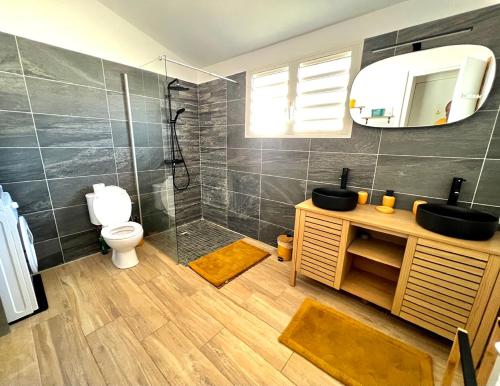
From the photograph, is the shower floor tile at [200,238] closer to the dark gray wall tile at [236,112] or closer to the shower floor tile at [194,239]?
the shower floor tile at [194,239]

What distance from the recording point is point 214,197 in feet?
10.7

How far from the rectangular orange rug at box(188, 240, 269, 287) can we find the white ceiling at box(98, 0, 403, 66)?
7.69 ft

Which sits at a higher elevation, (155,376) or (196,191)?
(196,191)

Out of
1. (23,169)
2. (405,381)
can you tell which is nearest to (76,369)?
(23,169)

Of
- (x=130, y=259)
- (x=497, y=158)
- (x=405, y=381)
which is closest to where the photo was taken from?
(x=405, y=381)

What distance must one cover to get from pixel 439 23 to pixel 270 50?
1.42 metres

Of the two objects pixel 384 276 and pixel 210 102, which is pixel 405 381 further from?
pixel 210 102

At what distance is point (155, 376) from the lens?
1.22 m

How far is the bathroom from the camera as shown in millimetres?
1300

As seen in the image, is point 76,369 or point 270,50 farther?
point 270,50

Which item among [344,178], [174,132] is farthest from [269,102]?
[174,132]

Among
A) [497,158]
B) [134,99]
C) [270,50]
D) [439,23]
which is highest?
[270,50]

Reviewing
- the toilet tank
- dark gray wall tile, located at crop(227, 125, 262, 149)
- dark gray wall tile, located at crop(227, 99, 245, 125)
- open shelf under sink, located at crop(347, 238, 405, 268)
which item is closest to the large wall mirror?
open shelf under sink, located at crop(347, 238, 405, 268)

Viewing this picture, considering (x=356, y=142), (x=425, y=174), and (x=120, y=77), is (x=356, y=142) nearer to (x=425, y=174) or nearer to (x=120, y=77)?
(x=425, y=174)
